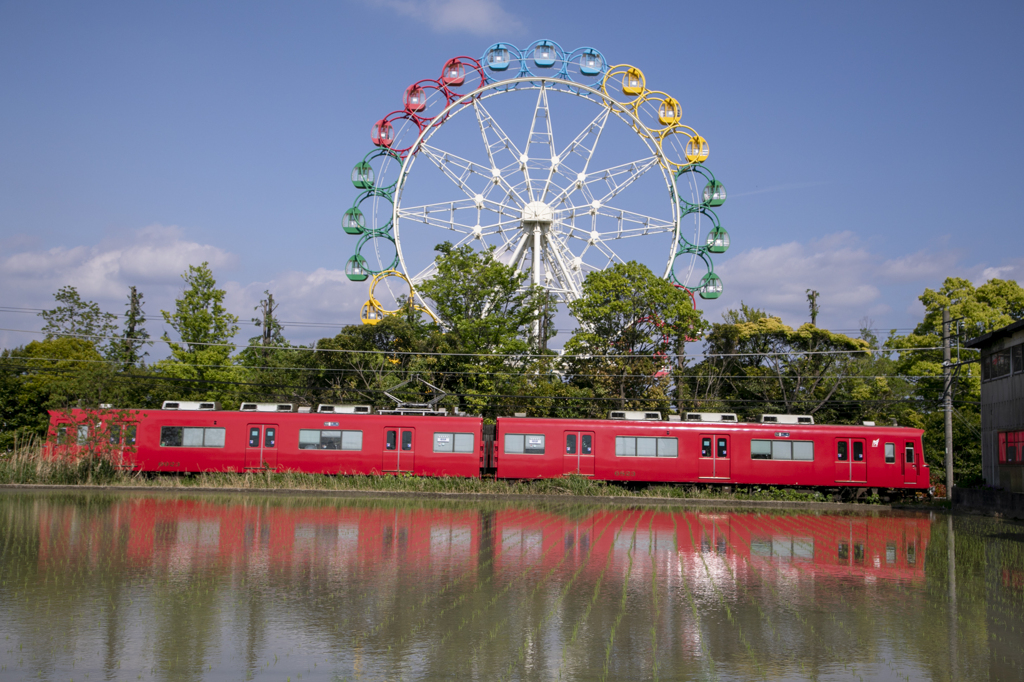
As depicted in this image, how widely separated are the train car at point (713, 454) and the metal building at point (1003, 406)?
258 cm

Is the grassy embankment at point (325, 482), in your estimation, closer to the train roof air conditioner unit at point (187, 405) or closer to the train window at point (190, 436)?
the train window at point (190, 436)

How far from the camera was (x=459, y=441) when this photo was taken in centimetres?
3022

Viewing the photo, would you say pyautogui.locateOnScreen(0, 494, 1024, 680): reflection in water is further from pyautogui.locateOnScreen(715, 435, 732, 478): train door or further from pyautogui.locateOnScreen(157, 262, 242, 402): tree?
pyautogui.locateOnScreen(157, 262, 242, 402): tree

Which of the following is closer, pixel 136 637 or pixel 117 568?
pixel 136 637

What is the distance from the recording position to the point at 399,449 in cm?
3011

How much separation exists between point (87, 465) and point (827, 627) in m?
25.4

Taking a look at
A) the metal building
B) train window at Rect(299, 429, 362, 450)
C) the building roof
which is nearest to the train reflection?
train window at Rect(299, 429, 362, 450)

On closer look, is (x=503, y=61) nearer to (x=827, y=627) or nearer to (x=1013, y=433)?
(x=1013, y=433)

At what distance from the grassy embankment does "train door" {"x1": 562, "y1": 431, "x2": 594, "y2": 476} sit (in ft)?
2.75

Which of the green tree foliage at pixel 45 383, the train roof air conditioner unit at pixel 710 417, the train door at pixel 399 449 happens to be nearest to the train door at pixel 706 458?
the train roof air conditioner unit at pixel 710 417

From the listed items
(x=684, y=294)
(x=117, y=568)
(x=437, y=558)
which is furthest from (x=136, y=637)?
(x=684, y=294)

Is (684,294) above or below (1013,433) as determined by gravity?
above

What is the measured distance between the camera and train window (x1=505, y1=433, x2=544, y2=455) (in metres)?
29.8

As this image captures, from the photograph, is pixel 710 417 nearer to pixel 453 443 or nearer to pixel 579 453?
pixel 579 453
